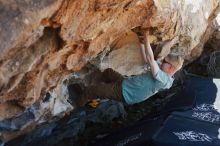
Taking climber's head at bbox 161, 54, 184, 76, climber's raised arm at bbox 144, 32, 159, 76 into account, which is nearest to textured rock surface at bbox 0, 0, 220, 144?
climber's raised arm at bbox 144, 32, 159, 76

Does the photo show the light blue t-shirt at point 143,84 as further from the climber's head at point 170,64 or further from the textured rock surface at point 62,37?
the textured rock surface at point 62,37

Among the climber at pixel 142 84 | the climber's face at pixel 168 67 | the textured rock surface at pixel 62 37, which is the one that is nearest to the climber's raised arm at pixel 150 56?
the climber at pixel 142 84

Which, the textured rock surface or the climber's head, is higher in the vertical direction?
the textured rock surface

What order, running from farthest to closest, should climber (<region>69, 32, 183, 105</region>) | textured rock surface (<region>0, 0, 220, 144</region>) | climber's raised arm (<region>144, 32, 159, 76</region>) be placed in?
climber (<region>69, 32, 183, 105</region>) < climber's raised arm (<region>144, 32, 159, 76</region>) < textured rock surface (<region>0, 0, 220, 144</region>)

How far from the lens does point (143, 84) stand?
4398mm

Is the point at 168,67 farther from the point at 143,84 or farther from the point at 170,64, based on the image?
the point at 143,84

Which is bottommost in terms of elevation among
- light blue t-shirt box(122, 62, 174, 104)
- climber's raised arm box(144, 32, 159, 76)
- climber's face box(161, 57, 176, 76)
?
light blue t-shirt box(122, 62, 174, 104)

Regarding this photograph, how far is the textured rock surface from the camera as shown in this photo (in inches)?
95.4

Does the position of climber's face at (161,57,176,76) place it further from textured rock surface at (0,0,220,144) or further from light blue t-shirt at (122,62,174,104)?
textured rock surface at (0,0,220,144)

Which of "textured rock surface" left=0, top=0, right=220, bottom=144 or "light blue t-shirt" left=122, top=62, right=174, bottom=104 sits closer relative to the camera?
"textured rock surface" left=0, top=0, right=220, bottom=144

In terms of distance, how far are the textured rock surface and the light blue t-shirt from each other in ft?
1.07

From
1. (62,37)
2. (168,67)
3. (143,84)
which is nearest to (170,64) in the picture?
(168,67)

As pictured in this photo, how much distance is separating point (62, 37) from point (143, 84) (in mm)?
1728

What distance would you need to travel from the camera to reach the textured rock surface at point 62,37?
242 centimetres
